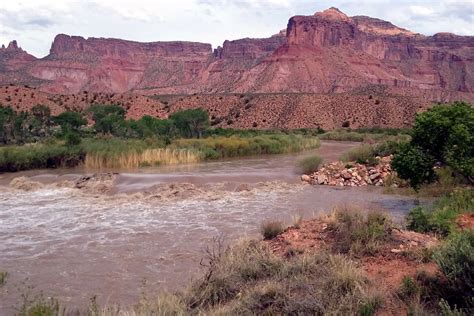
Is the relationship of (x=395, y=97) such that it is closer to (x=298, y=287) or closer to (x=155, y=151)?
(x=155, y=151)

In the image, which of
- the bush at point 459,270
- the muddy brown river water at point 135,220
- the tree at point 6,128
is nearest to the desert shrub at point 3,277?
the muddy brown river water at point 135,220

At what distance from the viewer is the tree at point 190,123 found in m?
53.0

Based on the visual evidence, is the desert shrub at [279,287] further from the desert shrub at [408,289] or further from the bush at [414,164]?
the bush at [414,164]

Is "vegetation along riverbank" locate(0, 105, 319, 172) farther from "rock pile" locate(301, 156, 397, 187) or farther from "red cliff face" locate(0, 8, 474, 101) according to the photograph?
"red cliff face" locate(0, 8, 474, 101)

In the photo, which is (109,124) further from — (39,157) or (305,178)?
(305,178)

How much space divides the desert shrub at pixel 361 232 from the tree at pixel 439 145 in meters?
6.45

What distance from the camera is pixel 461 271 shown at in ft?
20.3

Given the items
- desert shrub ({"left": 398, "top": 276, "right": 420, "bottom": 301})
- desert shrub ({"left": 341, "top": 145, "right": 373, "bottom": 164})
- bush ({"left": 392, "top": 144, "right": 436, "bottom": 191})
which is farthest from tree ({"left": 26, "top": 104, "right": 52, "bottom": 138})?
desert shrub ({"left": 398, "top": 276, "right": 420, "bottom": 301})

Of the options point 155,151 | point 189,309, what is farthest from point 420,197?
point 155,151

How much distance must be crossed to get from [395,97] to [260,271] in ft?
255

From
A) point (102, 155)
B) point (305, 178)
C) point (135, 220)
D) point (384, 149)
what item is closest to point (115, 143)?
point (102, 155)

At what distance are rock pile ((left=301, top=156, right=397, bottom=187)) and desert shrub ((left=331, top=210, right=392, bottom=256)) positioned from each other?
13915mm

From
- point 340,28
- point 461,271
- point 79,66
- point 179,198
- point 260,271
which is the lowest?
point 179,198

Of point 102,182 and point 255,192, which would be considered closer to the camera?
point 255,192
